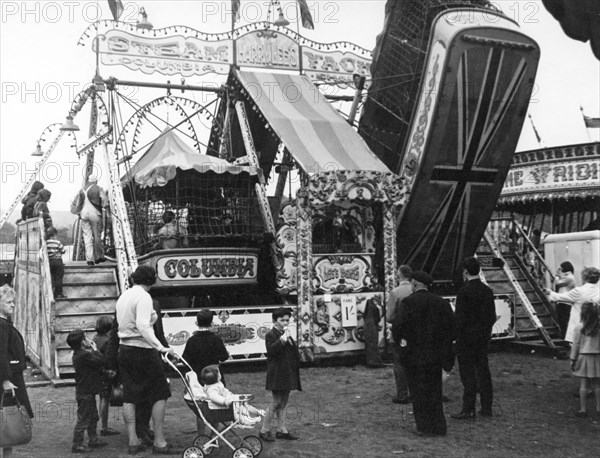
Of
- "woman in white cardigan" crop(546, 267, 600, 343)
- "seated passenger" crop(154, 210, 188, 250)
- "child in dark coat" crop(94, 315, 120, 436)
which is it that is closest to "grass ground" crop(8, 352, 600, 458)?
"child in dark coat" crop(94, 315, 120, 436)

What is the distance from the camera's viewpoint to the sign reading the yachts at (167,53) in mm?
15367

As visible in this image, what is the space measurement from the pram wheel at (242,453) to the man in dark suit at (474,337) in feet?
10.3

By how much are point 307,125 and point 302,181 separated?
6.42 feet

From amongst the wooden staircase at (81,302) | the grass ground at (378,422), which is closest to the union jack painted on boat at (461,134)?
→ the grass ground at (378,422)

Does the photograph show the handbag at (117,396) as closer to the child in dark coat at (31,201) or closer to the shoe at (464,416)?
the shoe at (464,416)

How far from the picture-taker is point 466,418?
336 inches

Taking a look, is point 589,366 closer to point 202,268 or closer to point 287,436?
point 287,436

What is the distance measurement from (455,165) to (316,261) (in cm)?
330

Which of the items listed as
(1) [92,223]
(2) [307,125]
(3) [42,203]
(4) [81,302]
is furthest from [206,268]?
(2) [307,125]

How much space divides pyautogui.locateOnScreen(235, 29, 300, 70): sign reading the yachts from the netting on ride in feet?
9.89

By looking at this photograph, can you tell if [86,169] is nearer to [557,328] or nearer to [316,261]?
[316,261]

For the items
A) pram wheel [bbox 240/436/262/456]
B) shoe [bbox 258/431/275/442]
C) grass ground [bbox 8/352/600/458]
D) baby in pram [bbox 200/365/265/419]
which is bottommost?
grass ground [bbox 8/352/600/458]

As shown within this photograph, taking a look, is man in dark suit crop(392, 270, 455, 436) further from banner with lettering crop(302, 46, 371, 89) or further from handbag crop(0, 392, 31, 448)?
banner with lettering crop(302, 46, 371, 89)

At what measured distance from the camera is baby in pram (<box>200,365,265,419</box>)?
21.9 feet
